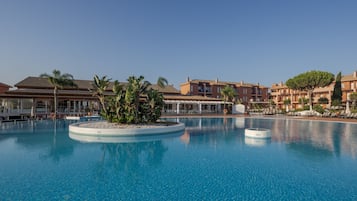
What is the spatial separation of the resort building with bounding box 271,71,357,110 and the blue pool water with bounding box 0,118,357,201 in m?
41.9

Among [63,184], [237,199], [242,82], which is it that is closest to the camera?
[237,199]

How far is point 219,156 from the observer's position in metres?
9.96

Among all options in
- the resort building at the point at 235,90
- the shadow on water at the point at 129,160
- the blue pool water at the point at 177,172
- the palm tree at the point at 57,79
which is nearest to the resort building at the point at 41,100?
the palm tree at the point at 57,79

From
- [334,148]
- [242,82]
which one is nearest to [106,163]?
[334,148]

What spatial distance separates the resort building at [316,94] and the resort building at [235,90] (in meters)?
5.54

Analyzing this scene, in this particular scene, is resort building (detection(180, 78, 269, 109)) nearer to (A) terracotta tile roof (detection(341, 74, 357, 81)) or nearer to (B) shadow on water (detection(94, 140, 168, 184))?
(A) terracotta tile roof (detection(341, 74, 357, 81))

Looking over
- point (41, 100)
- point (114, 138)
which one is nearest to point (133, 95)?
point (114, 138)

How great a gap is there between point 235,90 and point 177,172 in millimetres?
51088

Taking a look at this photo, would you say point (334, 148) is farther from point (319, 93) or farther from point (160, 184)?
point (319, 93)

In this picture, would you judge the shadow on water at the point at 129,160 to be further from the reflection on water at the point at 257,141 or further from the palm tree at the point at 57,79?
the palm tree at the point at 57,79

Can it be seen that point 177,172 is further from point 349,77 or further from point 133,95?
point 349,77

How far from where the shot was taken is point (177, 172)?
25.1 ft

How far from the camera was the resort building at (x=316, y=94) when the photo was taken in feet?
160

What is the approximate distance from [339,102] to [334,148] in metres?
37.0
